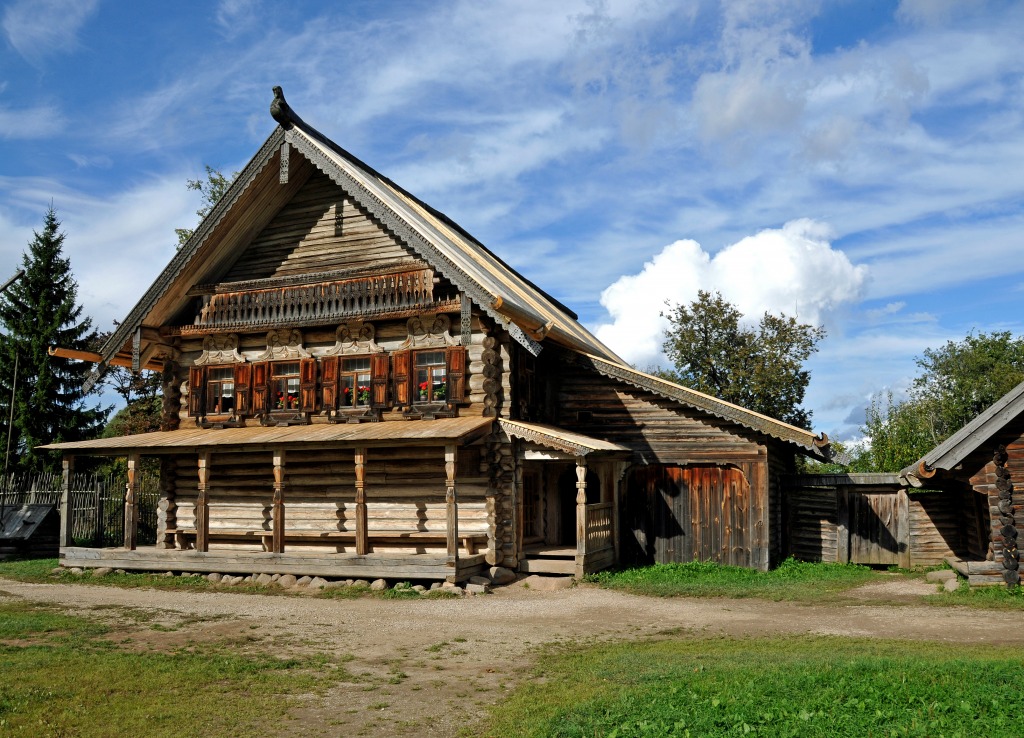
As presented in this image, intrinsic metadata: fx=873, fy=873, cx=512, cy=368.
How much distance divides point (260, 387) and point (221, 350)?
187cm

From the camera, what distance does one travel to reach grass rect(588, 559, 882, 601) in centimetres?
1864

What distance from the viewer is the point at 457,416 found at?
71.2ft

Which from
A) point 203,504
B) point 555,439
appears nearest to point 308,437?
point 203,504

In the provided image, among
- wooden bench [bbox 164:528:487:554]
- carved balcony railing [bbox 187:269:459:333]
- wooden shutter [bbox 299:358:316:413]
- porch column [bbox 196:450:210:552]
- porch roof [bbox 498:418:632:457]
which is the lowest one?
wooden bench [bbox 164:528:487:554]

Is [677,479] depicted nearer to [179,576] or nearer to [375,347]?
[375,347]

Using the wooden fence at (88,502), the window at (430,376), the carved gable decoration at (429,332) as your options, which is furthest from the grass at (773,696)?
the wooden fence at (88,502)

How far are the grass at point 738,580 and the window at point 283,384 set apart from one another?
957 cm

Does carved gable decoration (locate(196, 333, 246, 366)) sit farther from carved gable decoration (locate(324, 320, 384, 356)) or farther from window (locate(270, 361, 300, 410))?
carved gable decoration (locate(324, 320, 384, 356))

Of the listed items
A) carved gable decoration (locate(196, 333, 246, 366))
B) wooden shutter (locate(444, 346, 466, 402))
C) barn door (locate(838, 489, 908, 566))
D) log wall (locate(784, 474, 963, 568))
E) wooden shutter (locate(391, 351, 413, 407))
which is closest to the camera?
wooden shutter (locate(444, 346, 466, 402))

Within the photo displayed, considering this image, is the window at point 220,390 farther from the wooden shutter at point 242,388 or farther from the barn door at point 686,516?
the barn door at point 686,516

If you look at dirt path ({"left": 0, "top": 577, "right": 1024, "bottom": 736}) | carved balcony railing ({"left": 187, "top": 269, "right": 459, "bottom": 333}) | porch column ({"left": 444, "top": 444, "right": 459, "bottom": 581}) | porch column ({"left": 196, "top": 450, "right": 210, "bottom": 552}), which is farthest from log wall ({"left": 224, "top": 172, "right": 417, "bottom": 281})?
dirt path ({"left": 0, "top": 577, "right": 1024, "bottom": 736})

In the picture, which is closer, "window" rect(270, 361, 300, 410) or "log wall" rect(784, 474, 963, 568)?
"log wall" rect(784, 474, 963, 568)

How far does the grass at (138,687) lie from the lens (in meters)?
8.85

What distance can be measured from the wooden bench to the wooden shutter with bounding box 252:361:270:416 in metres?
3.26
